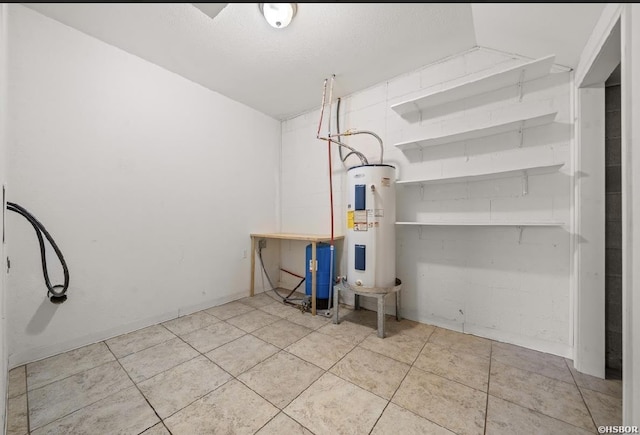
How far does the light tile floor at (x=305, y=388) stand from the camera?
1.27 metres

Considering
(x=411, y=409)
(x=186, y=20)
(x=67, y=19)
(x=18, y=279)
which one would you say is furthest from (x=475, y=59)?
(x=18, y=279)

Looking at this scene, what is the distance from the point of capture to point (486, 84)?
78.9 inches

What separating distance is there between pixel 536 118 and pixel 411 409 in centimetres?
213

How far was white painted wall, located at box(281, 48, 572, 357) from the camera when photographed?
1.88 meters

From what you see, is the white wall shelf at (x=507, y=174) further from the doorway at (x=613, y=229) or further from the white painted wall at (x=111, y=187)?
the white painted wall at (x=111, y=187)

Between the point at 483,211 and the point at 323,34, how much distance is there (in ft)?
6.66

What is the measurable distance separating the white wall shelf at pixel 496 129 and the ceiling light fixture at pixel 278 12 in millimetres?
1367

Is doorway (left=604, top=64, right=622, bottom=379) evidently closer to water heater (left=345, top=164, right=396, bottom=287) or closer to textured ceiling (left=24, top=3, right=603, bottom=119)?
textured ceiling (left=24, top=3, right=603, bottom=119)

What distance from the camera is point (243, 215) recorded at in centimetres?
321

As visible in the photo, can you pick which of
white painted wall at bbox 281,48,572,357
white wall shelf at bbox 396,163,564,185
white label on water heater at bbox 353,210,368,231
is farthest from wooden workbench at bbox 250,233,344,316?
white wall shelf at bbox 396,163,564,185

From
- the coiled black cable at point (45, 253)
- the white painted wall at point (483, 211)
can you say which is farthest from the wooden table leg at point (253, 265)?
the white painted wall at point (483, 211)

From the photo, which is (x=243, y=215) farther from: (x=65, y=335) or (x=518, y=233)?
(x=518, y=233)

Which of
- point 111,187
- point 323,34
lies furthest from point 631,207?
point 111,187

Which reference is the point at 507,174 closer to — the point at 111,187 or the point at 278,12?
the point at 278,12
